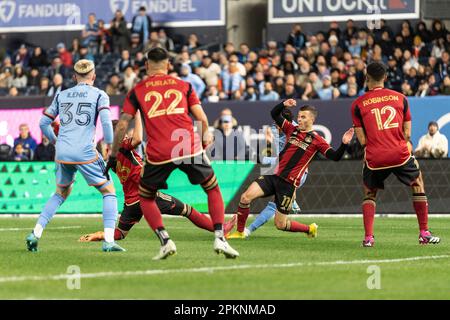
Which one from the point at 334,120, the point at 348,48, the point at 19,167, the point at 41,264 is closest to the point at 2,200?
the point at 19,167

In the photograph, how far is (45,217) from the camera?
12.6 meters

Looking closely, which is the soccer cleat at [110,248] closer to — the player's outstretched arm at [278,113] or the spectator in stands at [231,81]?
the player's outstretched arm at [278,113]

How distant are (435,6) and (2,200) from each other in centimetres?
1057

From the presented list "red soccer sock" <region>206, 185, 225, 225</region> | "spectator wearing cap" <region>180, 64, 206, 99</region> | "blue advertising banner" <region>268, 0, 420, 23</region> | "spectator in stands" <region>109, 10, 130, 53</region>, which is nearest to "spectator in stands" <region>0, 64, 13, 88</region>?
"spectator in stands" <region>109, 10, 130, 53</region>

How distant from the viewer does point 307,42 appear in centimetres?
2720

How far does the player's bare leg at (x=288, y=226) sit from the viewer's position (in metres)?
14.4

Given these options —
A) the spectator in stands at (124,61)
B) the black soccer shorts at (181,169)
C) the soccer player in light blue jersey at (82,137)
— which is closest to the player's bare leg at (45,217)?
the soccer player in light blue jersey at (82,137)

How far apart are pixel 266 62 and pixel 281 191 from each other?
12.6 metres

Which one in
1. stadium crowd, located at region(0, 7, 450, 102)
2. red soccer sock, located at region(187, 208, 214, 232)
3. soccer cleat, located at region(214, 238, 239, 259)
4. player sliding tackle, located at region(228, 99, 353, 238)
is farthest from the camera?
stadium crowd, located at region(0, 7, 450, 102)

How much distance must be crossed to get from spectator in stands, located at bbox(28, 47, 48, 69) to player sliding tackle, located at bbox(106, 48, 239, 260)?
19.1 metres

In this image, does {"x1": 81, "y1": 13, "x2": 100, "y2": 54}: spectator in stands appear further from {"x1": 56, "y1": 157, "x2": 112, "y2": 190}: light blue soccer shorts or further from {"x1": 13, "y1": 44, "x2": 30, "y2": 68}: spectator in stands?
{"x1": 56, "y1": 157, "x2": 112, "y2": 190}: light blue soccer shorts

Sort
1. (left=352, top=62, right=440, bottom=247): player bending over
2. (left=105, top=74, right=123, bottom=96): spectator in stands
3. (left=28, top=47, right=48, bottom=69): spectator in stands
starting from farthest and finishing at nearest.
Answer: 1. (left=28, top=47, right=48, bottom=69): spectator in stands
2. (left=105, top=74, right=123, bottom=96): spectator in stands
3. (left=352, top=62, right=440, bottom=247): player bending over

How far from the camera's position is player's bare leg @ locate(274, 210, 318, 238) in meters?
14.4

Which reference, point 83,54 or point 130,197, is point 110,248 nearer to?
point 130,197
